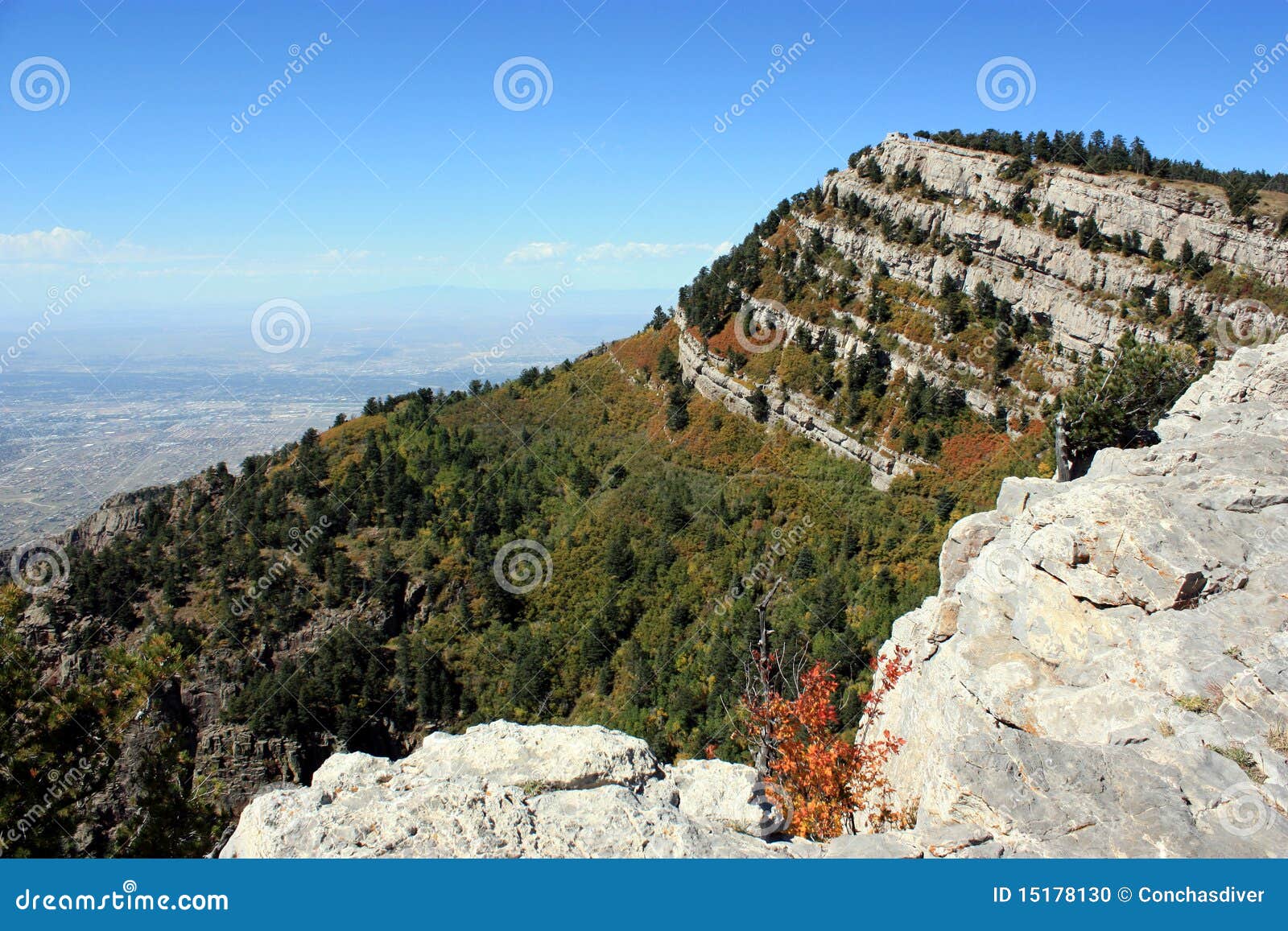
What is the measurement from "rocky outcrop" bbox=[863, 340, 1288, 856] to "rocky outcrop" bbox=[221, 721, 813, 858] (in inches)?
86.9

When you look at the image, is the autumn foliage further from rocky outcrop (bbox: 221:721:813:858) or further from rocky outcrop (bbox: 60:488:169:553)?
rocky outcrop (bbox: 60:488:169:553)

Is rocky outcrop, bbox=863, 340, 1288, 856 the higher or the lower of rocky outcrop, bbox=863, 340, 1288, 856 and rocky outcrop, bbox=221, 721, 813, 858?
the higher

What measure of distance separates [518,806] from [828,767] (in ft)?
18.2

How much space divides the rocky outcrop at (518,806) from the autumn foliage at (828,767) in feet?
5.27

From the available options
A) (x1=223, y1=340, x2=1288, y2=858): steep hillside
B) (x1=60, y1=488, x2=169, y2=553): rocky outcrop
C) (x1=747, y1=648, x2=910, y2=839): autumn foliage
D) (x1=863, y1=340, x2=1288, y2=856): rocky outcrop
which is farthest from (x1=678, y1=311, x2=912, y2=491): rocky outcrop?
(x1=60, y1=488, x2=169, y2=553): rocky outcrop

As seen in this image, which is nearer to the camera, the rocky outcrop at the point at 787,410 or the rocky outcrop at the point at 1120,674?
the rocky outcrop at the point at 1120,674

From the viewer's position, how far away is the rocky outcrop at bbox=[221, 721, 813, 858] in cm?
702

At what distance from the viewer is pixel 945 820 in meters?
8.01

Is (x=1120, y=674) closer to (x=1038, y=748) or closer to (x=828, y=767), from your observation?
(x=1038, y=748)

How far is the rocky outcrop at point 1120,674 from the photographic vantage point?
23.1 feet

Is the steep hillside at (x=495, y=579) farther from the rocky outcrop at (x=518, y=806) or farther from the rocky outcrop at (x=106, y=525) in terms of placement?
the rocky outcrop at (x=518, y=806)

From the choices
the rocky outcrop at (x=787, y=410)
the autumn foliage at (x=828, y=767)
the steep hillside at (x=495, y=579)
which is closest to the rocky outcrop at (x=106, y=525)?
the steep hillside at (x=495, y=579)

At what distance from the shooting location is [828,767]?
10.9 m

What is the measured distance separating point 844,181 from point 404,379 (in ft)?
314
